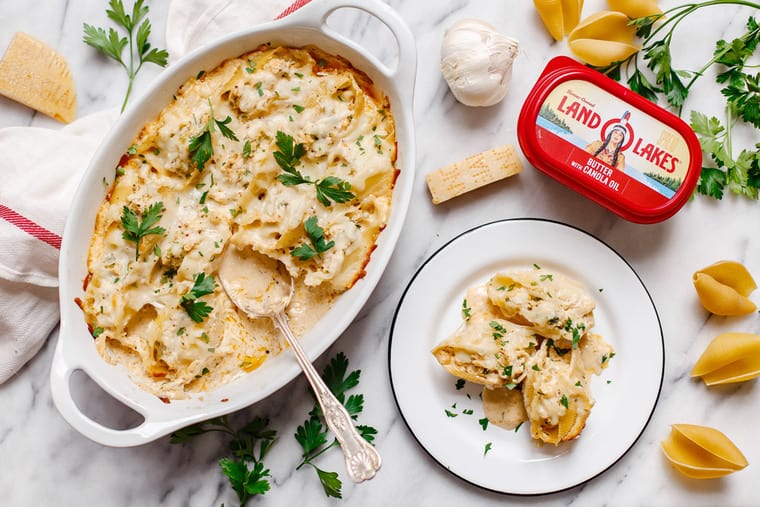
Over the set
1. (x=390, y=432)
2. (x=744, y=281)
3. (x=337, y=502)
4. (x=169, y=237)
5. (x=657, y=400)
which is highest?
(x=169, y=237)

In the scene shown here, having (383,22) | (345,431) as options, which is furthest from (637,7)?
(345,431)

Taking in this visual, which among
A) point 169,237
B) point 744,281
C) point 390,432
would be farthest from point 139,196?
point 744,281

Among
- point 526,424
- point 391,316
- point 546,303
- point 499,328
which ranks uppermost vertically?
point 546,303

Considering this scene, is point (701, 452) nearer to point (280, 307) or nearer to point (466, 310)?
point (466, 310)

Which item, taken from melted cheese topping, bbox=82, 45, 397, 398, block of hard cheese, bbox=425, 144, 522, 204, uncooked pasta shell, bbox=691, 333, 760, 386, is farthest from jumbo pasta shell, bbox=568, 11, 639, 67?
uncooked pasta shell, bbox=691, 333, 760, 386

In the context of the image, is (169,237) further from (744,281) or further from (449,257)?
(744,281)

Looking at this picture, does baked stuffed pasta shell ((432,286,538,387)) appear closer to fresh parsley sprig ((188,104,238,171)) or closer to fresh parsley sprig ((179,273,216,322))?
fresh parsley sprig ((179,273,216,322))
